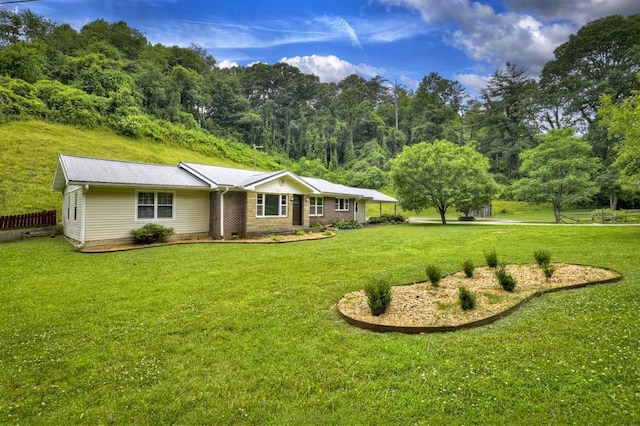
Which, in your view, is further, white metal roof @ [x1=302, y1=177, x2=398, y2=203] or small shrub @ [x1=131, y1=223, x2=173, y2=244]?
white metal roof @ [x1=302, y1=177, x2=398, y2=203]

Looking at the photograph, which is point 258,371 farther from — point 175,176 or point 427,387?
point 175,176

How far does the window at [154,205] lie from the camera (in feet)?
44.2

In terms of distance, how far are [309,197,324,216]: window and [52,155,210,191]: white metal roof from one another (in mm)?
8304

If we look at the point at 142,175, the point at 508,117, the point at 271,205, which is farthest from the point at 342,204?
the point at 508,117

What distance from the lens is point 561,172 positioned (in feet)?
88.0

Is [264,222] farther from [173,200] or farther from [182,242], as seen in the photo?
[173,200]

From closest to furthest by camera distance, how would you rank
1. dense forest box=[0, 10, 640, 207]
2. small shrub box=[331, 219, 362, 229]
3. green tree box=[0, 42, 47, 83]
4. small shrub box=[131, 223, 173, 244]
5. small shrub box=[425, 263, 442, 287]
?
small shrub box=[425, 263, 442, 287]
small shrub box=[131, 223, 173, 244]
small shrub box=[331, 219, 362, 229]
green tree box=[0, 42, 47, 83]
dense forest box=[0, 10, 640, 207]

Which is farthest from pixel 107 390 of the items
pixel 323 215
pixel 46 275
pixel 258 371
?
pixel 323 215

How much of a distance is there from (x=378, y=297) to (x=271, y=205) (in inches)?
499

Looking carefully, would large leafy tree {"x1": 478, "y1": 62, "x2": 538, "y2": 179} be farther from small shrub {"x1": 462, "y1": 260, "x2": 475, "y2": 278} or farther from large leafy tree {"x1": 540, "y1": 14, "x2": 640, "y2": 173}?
small shrub {"x1": 462, "y1": 260, "x2": 475, "y2": 278}

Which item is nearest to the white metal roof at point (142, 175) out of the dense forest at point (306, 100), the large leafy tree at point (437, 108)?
the dense forest at point (306, 100)

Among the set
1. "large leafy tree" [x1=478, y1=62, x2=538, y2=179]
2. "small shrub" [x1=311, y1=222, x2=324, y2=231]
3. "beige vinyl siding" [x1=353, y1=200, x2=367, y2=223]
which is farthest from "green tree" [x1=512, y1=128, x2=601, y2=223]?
"large leafy tree" [x1=478, y1=62, x2=538, y2=179]

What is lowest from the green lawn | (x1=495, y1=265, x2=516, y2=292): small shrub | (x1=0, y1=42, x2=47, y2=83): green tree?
the green lawn

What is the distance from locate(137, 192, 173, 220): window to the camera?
44.2ft
